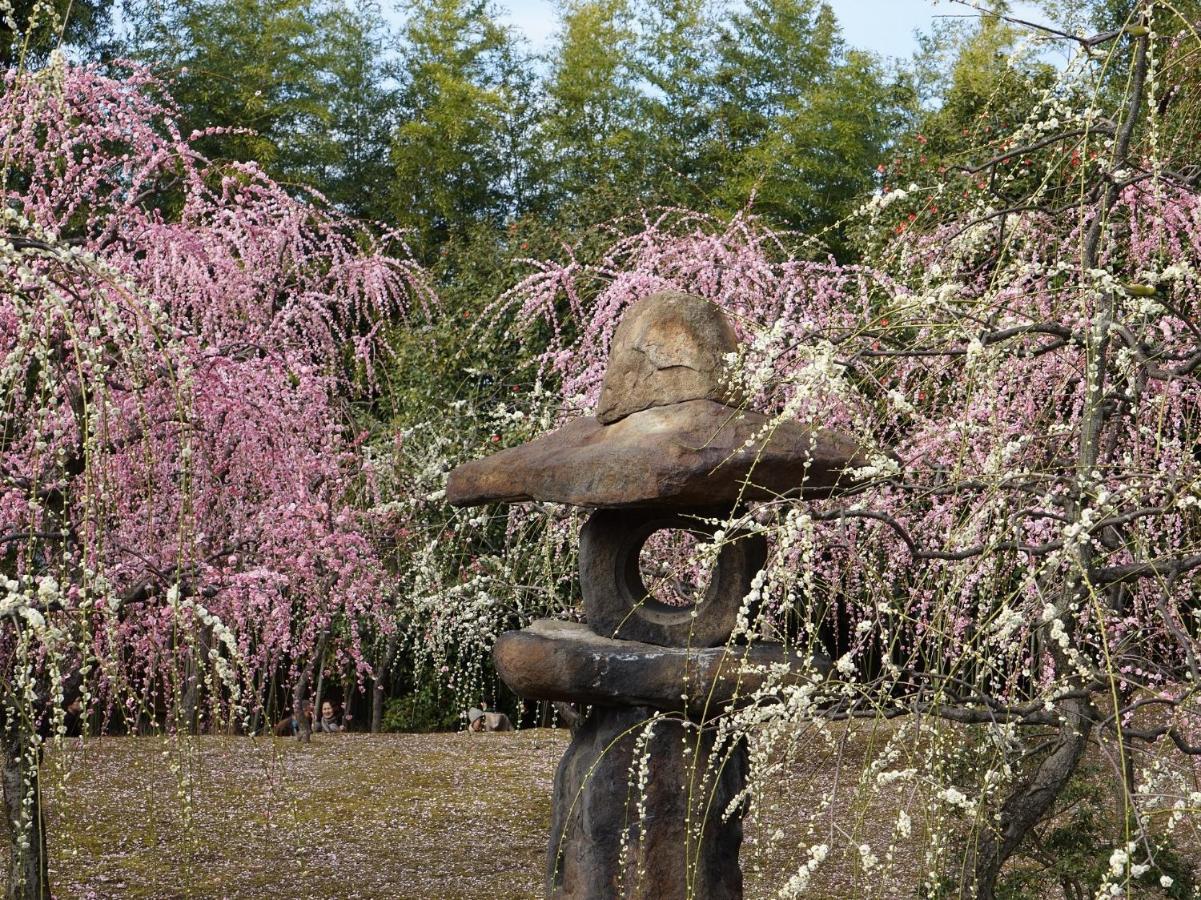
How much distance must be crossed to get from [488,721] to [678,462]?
309 inches

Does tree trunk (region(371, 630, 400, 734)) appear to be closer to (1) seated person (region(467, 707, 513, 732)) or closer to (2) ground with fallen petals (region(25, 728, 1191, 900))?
(1) seated person (region(467, 707, 513, 732))

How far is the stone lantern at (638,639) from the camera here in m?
3.64

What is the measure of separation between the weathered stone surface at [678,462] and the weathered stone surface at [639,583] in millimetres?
189

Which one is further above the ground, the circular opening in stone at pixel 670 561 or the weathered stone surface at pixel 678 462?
the weathered stone surface at pixel 678 462

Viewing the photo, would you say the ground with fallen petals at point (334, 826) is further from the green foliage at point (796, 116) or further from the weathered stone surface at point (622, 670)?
the green foliage at point (796, 116)

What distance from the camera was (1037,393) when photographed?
14.0 feet

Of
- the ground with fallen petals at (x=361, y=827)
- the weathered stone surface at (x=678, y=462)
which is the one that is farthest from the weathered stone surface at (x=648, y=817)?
the weathered stone surface at (x=678, y=462)

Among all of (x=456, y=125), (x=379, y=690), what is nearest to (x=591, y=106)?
(x=456, y=125)

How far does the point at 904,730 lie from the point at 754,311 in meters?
3.19

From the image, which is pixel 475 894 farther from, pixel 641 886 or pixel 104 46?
pixel 104 46

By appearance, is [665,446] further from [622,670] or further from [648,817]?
[648,817]

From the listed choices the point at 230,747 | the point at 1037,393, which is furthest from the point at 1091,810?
the point at 230,747

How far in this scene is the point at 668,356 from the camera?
3760 mm

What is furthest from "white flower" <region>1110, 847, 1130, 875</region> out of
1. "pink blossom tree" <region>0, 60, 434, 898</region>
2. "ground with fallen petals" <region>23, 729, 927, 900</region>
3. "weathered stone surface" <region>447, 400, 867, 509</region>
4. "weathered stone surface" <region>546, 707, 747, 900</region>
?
"pink blossom tree" <region>0, 60, 434, 898</region>
